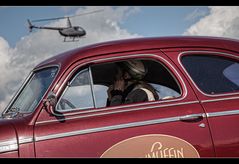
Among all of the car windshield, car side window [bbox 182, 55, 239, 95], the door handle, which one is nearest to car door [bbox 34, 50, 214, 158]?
the door handle

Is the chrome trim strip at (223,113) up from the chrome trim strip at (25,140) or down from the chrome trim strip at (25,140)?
up

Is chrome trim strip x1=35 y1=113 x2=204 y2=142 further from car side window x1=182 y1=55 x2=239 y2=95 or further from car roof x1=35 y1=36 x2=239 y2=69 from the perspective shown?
car roof x1=35 y1=36 x2=239 y2=69

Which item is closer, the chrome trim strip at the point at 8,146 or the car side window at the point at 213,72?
the chrome trim strip at the point at 8,146

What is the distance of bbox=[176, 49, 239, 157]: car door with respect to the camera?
13.0 feet

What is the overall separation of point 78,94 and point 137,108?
58cm

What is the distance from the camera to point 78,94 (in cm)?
420

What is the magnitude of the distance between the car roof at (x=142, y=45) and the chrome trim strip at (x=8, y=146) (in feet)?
2.95

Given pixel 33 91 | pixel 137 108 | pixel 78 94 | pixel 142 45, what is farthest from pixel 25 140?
pixel 142 45

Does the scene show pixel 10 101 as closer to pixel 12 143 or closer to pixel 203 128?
pixel 12 143

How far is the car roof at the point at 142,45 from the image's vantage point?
4.24m

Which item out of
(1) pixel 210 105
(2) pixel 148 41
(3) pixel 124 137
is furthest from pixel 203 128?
(2) pixel 148 41

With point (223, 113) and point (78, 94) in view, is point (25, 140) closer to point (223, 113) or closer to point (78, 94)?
point (78, 94)

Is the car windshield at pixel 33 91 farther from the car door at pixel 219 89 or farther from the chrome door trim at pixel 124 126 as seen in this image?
the car door at pixel 219 89

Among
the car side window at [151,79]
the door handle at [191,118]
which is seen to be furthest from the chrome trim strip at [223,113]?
→ the car side window at [151,79]
